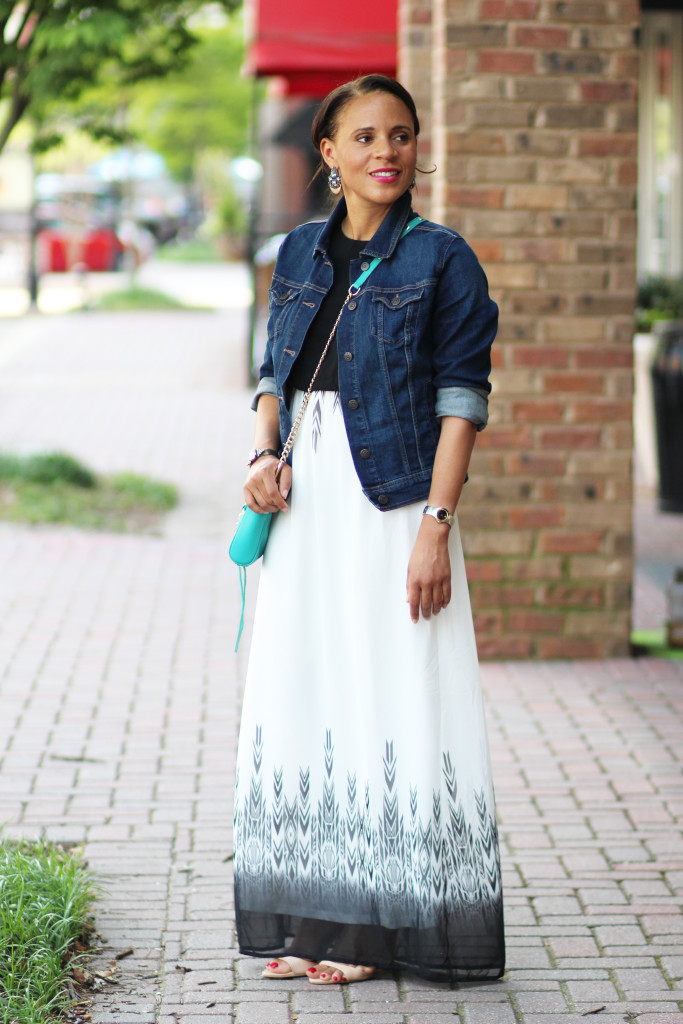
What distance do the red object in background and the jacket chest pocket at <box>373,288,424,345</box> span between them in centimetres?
2900

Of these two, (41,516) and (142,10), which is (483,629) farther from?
(142,10)

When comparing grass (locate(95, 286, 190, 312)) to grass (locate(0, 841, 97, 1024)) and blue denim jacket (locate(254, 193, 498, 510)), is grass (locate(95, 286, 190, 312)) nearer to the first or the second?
grass (locate(0, 841, 97, 1024))

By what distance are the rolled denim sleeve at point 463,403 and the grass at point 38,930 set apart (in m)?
1.47

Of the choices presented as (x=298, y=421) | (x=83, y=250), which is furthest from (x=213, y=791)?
(x=83, y=250)

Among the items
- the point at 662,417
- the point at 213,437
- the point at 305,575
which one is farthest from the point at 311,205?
the point at 305,575

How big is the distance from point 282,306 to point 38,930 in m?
1.53

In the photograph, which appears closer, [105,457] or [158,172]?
[105,457]

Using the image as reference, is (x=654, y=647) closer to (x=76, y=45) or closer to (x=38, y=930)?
(x=38, y=930)

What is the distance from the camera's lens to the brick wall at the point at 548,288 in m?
5.42

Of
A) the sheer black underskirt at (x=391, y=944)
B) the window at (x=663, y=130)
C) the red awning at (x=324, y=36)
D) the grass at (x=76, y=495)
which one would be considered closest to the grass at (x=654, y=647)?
the sheer black underskirt at (x=391, y=944)

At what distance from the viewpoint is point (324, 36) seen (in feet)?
36.3

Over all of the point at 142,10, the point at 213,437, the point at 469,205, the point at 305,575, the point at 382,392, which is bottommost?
the point at 213,437

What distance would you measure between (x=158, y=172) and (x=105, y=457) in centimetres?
6244

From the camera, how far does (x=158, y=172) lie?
231ft
